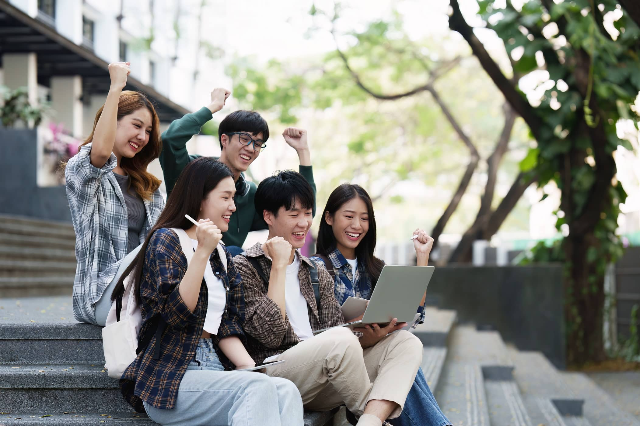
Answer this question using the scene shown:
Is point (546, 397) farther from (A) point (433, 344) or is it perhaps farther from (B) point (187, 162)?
(B) point (187, 162)

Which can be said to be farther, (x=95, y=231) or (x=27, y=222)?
(x=27, y=222)

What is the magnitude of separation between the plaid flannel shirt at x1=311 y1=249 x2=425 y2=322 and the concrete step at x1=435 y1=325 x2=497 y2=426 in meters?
1.07

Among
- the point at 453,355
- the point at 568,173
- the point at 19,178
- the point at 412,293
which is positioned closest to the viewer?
the point at 412,293

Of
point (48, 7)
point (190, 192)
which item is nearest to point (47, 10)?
point (48, 7)

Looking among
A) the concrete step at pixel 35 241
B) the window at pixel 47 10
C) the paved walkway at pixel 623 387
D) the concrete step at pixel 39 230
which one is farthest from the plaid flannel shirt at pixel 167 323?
the window at pixel 47 10

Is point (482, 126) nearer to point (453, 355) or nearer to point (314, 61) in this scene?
point (314, 61)

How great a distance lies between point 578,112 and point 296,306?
17.7 ft

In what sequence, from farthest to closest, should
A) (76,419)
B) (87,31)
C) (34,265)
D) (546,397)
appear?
1. (87,31)
2. (34,265)
3. (546,397)
4. (76,419)

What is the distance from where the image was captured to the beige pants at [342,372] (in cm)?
282

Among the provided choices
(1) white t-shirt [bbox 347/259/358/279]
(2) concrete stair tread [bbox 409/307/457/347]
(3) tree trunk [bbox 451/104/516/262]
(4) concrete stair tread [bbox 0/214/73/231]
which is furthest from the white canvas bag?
(3) tree trunk [bbox 451/104/516/262]

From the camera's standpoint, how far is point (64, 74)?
1508cm

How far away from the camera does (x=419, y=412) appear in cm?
323

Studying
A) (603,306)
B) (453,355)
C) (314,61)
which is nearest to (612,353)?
(603,306)

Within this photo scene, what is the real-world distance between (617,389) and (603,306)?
1535 millimetres
